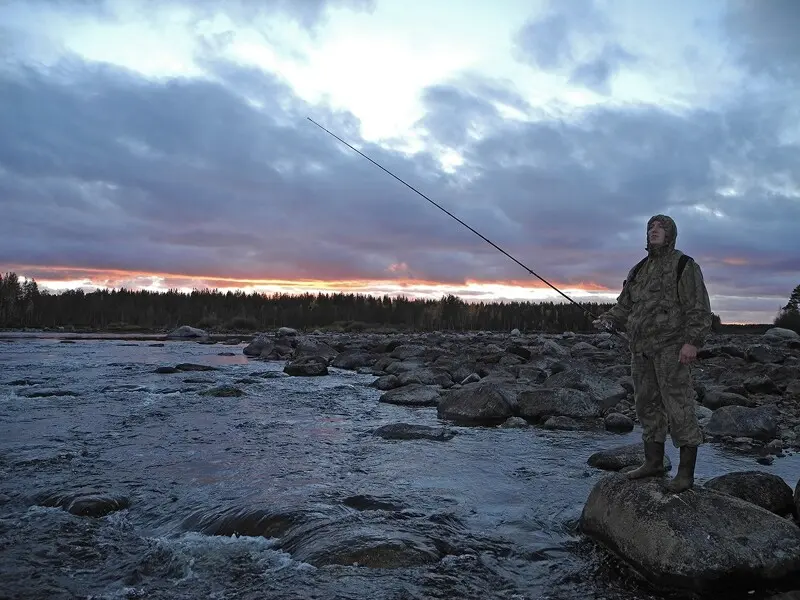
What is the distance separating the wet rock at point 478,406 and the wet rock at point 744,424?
396 cm

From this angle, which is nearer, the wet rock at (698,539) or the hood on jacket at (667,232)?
the wet rock at (698,539)

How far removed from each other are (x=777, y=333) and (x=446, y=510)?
47.5 meters

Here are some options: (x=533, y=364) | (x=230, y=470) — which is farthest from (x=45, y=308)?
(x=230, y=470)

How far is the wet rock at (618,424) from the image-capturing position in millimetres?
11104

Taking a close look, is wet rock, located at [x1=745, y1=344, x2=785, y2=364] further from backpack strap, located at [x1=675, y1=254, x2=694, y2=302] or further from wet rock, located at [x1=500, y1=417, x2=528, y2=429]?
backpack strap, located at [x1=675, y1=254, x2=694, y2=302]

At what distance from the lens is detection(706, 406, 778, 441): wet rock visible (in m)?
10.0

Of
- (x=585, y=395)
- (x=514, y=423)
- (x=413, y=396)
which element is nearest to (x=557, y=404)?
(x=585, y=395)

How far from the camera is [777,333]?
44.0 metres

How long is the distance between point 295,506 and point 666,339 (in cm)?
431

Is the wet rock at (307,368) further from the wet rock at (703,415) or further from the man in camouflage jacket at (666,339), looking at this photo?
the man in camouflage jacket at (666,339)

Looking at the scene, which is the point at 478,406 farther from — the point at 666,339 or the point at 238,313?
the point at 238,313

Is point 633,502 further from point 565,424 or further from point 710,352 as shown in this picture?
point 710,352

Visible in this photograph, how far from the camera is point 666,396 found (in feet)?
16.9

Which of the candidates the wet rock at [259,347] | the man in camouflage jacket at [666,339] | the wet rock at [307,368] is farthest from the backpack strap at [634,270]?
the wet rock at [259,347]
